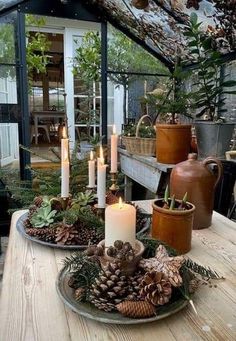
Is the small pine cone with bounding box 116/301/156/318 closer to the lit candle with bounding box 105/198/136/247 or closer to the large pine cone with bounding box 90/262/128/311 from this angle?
the large pine cone with bounding box 90/262/128/311

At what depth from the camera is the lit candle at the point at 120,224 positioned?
73cm

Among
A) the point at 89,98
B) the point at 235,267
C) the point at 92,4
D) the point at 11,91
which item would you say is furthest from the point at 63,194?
the point at 89,98

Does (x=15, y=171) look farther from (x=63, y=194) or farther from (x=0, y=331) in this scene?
(x=0, y=331)

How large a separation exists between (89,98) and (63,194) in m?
3.11

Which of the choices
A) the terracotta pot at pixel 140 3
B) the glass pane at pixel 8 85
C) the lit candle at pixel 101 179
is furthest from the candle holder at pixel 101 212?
the glass pane at pixel 8 85

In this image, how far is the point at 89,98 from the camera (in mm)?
3910

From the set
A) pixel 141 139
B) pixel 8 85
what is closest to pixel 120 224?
pixel 141 139

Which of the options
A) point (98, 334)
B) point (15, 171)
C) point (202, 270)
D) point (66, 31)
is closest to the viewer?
point (98, 334)

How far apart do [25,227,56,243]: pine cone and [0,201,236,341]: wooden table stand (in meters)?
0.06

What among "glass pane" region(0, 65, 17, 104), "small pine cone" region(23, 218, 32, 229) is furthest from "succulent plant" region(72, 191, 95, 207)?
"glass pane" region(0, 65, 17, 104)

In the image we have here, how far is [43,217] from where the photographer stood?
1.05 m

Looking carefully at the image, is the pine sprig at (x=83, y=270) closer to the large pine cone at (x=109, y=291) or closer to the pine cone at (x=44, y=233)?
the large pine cone at (x=109, y=291)

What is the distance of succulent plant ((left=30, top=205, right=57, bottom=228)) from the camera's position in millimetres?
1031

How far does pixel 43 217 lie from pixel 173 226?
0.44 meters
